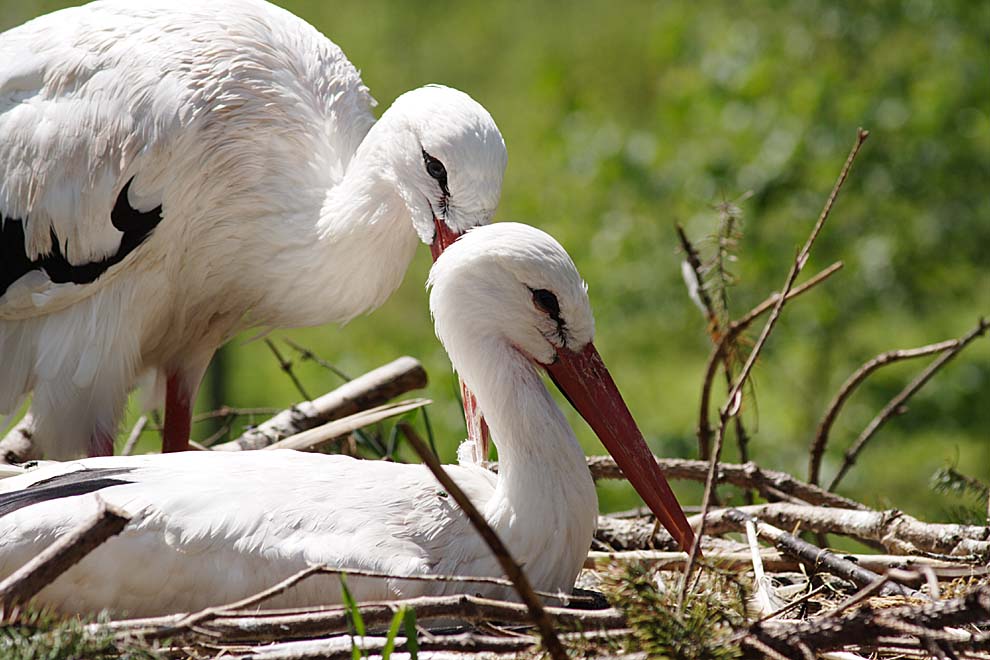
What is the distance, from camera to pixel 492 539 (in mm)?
1831

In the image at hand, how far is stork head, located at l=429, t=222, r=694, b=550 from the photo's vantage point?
2.85 metres

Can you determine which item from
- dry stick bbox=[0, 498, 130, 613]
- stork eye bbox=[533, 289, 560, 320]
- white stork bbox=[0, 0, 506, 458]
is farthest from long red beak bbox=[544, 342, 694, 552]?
dry stick bbox=[0, 498, 130, 613]

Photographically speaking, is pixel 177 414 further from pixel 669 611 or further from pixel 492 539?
pixel 492 539

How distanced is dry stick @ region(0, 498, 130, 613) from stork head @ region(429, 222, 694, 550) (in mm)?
1005

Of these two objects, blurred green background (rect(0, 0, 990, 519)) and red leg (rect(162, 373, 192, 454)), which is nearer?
red leg (rect(162, 373, 192, 454))

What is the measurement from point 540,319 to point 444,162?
2.33ft

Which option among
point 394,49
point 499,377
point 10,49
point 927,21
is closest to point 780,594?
point 499,377

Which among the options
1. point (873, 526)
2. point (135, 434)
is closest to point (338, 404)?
point (135, 434)

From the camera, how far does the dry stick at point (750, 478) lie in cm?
350

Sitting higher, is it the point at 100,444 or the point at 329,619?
the point at 329,619

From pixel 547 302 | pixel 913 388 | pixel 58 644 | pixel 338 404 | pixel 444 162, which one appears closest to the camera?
pixel 58 644

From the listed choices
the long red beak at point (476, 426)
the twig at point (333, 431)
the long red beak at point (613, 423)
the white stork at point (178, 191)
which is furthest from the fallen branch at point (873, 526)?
the white stork at point (178, 191)

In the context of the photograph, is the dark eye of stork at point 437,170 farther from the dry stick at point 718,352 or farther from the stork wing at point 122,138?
the dry stick at point 718,352

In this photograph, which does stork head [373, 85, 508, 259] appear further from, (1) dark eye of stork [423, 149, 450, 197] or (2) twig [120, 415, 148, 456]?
(2) twig [120, 415, 148, 456]
